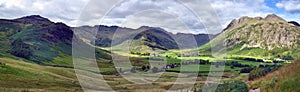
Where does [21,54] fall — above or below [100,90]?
above

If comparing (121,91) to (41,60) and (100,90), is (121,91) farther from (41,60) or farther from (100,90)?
(41,60)

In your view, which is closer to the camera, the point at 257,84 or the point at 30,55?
the point at 257,84

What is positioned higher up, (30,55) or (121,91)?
→ (30,55)

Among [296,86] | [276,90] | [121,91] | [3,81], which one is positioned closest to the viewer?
[296,86]

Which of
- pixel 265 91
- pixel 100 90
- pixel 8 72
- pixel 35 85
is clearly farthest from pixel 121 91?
pixel 265 91

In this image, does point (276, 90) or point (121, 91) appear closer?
point (276, 90)

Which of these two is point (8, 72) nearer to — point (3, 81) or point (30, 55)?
point (3, 81)

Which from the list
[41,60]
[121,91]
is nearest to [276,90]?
[121,91]

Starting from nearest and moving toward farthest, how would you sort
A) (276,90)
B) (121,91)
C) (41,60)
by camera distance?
(276,90) → (121,91) → (41,60)

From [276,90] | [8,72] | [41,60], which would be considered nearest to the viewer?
[276,90]
